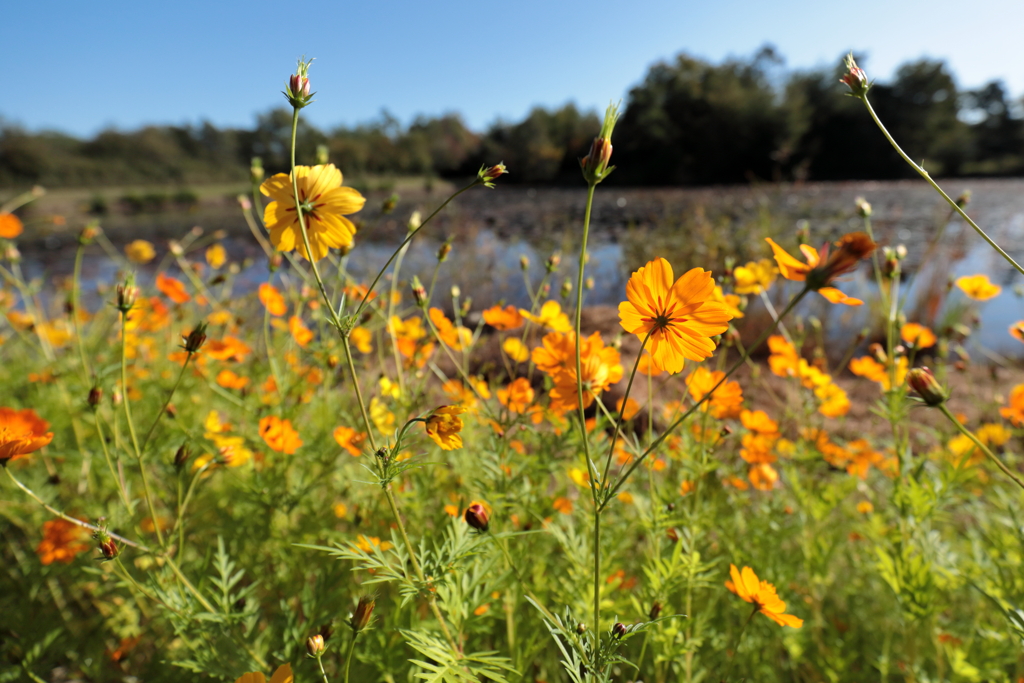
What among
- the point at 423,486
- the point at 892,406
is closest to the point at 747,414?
the point at 892,406

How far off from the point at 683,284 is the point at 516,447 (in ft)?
1.69

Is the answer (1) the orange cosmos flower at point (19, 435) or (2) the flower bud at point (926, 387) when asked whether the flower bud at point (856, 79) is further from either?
(1) the orange cosmos flower at point (19, 435)

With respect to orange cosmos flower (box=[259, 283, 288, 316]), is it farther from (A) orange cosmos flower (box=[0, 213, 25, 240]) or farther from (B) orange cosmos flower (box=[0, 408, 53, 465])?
(A) orange cosmos flower (box=[0, 213, 25, 240])

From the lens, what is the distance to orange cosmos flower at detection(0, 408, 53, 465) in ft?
1.47

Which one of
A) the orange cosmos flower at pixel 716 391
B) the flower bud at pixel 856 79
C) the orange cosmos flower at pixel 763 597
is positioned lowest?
the orange cosmos flower at pixel 763 597

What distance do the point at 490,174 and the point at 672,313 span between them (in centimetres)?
21

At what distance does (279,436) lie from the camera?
87 cm

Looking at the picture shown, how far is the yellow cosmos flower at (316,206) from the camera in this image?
50cm

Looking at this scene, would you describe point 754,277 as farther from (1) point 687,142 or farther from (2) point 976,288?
(1) point 687,142

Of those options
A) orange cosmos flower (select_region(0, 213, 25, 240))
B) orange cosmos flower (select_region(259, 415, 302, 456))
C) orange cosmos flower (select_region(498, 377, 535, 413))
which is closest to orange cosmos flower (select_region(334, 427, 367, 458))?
orange cosmos flower (select_region(259, 415, 302, 456))

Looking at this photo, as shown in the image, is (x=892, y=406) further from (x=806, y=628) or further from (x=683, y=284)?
(x=683, y=284)

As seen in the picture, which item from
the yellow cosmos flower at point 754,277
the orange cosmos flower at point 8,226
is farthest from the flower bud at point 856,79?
the orange cosmos flower at point 8,226

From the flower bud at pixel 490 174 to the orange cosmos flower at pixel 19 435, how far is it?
470 mm

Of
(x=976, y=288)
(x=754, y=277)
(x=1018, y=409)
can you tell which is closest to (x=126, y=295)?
(x=754, y=277)
